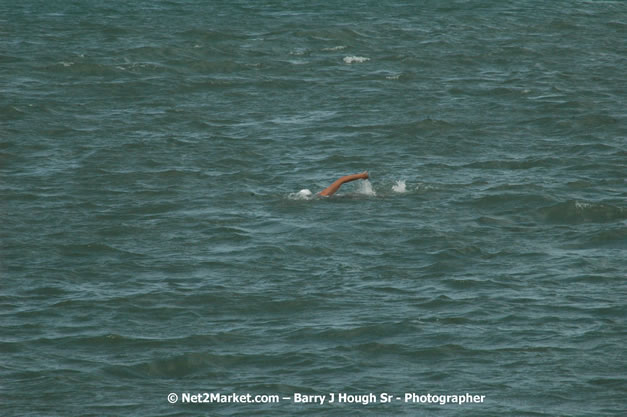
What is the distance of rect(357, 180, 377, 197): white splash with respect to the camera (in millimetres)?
33688

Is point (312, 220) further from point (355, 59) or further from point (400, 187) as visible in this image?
point (355, 59)

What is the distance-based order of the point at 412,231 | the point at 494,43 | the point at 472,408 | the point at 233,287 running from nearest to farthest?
the point at 472,408, the point at 233,287, the point at 412,231, the point at 494,43

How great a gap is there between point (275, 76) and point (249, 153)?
1089 cm

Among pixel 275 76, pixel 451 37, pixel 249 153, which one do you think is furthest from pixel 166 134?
pixel 451 37

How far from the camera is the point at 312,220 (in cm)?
3128

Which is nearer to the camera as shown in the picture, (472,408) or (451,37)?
(472,408)

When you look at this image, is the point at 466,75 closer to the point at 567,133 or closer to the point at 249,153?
the point at 567,133

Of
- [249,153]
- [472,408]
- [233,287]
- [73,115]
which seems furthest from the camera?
[73,115]

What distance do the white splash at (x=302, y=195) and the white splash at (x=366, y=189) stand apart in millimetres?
1412

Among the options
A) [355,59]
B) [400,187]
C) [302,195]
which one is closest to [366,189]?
[400,187]

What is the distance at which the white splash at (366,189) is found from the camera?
3369cm

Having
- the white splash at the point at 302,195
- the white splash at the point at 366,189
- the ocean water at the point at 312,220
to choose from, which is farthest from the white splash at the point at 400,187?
the white splash at the point at 302,195

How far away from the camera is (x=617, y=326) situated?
2408 centimetres

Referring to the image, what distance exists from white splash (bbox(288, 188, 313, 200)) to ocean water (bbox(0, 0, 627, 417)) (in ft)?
0.55
